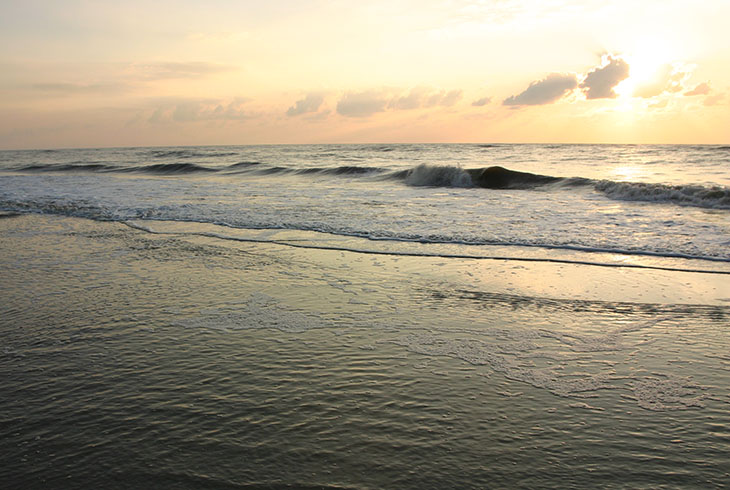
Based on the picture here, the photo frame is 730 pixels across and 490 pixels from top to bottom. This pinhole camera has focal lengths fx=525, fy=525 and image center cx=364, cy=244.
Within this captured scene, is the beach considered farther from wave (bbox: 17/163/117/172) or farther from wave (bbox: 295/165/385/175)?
wave (bbox: 17/163/117/172)

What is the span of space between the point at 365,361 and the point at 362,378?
0.32 metres

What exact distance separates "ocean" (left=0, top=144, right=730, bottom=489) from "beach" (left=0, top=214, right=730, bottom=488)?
0.05 feet

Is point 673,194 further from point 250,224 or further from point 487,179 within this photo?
point 250,224

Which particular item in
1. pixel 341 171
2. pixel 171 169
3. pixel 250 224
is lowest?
pixel 250 224

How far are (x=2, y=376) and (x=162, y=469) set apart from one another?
1.97 meters

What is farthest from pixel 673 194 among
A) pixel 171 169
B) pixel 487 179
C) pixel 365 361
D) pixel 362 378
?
pixel 171 169

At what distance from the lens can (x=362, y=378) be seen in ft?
12.4

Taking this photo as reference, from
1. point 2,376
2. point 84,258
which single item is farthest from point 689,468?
point 84,258

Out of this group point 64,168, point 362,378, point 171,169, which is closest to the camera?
point 362,378

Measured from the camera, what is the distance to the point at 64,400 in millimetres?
3432

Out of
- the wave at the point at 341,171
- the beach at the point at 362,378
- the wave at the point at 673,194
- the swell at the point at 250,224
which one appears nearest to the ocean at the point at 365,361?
the beach at the point at 362,378

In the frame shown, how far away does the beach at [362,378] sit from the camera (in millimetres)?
2723

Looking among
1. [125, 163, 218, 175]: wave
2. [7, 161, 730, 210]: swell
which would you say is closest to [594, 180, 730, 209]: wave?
[7, 161, 730, 210]: swell

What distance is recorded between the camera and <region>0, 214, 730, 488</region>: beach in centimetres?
272
